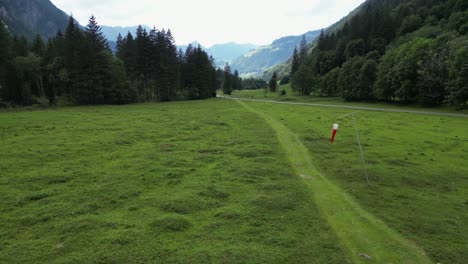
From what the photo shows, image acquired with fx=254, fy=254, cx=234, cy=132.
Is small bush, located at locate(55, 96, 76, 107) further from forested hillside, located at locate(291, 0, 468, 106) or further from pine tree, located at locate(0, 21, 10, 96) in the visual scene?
forested hillside, located at locate(291, 0, 468, 106)

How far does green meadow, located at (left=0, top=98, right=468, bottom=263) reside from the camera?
320 inches

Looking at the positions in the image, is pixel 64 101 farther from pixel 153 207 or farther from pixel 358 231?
pixel 358 231

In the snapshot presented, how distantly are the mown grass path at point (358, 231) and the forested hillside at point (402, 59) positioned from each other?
5262cm

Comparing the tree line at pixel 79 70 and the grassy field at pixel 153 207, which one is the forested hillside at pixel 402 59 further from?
the tree line at pixel 79 70

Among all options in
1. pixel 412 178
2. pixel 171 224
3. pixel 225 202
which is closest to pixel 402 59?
pixel 412 178

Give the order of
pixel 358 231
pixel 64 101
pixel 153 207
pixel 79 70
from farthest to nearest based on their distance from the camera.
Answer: pixel 79 70
pixel 64 101
pixel 153 207
pixel 358 231

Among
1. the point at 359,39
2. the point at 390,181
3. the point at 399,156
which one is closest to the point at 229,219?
the point at 390,181

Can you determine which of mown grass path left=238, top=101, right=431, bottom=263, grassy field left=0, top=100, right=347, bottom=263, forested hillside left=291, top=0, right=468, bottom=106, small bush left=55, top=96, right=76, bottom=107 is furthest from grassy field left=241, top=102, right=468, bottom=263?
small bush left=55, top=96, right=76, bottom=107

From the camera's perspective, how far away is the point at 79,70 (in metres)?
58.2

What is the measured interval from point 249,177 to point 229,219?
199 inches

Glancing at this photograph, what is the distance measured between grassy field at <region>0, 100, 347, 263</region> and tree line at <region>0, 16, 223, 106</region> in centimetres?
4373

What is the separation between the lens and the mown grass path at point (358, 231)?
821 centimetres

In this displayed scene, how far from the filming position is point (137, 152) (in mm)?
19141

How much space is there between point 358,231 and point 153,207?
824cm
